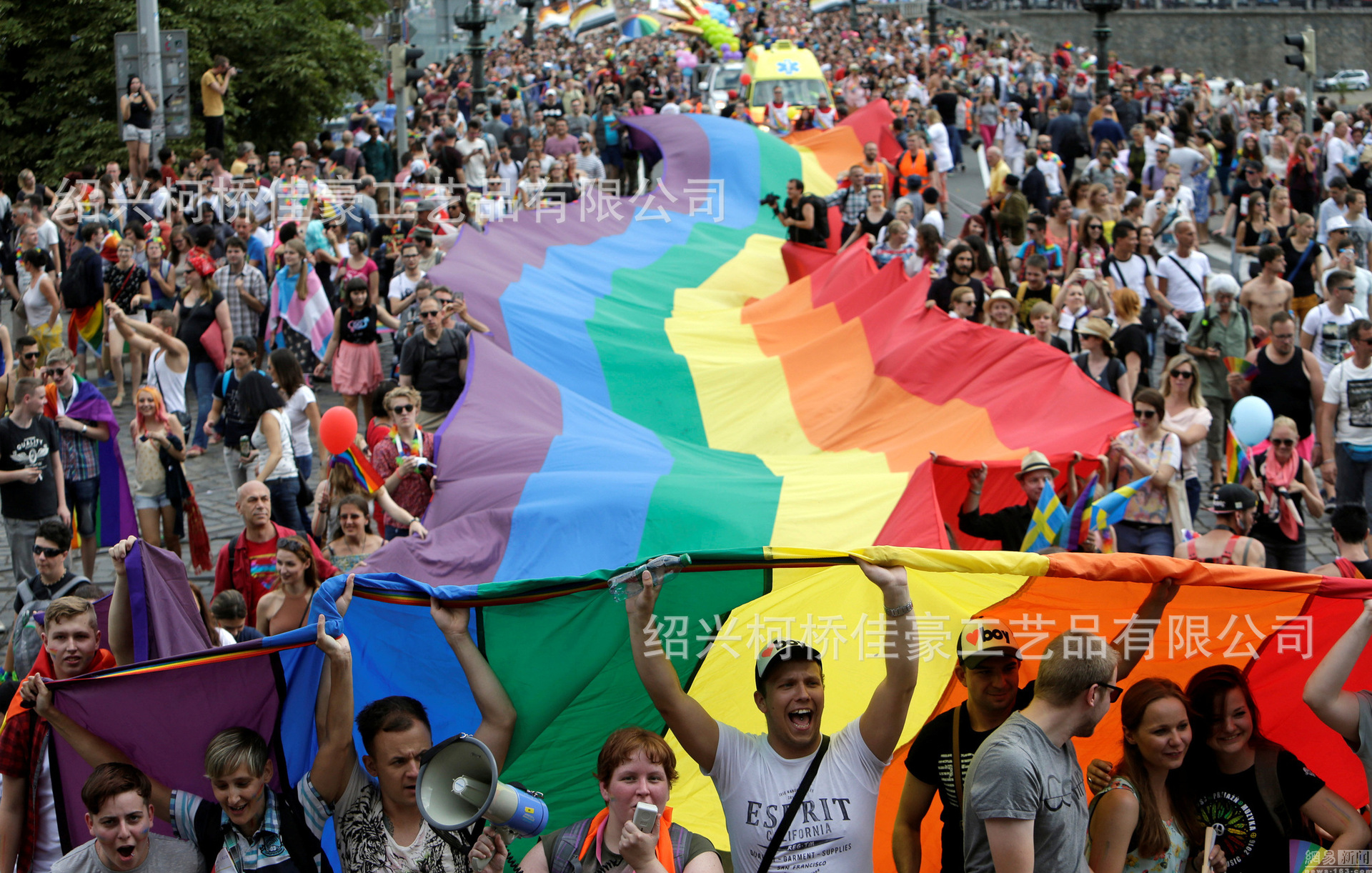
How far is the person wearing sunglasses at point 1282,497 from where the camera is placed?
7.27 metres

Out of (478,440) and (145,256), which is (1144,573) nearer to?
(478,440)

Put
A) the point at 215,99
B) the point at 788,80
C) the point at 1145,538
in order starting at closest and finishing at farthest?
the point at 1145,538
the point at 215,99
the point at 788,80

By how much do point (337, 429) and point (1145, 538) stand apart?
438cm

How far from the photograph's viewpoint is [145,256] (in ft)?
42.7

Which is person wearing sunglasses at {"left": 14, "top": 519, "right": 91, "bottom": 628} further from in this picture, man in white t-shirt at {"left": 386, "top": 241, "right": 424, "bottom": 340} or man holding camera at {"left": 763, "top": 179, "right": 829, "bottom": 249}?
man holding camera at {"left": 763, "top": 179, "right": 829, "bottom": 249}

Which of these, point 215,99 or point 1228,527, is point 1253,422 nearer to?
point 1228,527

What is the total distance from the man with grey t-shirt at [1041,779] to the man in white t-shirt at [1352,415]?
5.60 metres

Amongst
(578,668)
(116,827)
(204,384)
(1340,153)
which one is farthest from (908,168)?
(116,827)

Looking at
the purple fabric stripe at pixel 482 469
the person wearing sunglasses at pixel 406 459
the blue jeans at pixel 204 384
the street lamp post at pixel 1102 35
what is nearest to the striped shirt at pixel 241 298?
the blue jeans at pixel 204 384

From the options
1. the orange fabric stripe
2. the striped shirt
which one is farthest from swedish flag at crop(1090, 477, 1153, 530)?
the striped shirt

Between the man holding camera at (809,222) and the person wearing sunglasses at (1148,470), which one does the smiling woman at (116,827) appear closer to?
the person wearing sunglasses at (1148,470)

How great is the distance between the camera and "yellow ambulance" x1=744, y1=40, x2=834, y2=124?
993 inches

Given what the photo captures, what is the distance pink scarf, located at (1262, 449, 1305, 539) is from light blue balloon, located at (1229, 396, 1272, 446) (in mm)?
304

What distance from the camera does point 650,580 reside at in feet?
14.3
